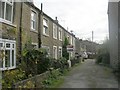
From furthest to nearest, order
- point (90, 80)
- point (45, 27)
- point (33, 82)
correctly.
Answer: point (45, 27) → point (90, 80) → point (33, 82)

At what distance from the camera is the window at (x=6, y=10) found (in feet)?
44.5

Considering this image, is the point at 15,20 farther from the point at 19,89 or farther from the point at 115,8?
the point at 115,8

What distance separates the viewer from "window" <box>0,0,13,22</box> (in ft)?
44.5

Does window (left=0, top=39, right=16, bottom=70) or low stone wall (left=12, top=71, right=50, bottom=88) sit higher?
window (left=0, top=39, right=16, bottom=70)

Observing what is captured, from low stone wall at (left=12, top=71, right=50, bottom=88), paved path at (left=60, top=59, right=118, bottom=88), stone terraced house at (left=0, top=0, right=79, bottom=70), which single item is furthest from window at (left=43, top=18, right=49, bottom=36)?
low stone wall at (left=12, top=71, right=50, bottom=88)

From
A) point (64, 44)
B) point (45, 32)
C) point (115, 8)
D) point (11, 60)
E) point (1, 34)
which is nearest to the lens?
point (1, 34)

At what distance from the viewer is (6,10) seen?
1425 cm

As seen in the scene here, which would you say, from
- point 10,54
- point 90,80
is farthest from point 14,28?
point 90,80

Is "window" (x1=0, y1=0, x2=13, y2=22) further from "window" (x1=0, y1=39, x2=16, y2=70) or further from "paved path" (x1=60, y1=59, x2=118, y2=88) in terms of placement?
"paved path" (x1=60, y1=59, x2=118, y2=88)

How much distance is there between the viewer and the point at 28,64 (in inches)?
625

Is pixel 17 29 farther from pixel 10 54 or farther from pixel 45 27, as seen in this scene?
pixel 45 27

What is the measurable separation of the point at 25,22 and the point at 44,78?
4388 mm

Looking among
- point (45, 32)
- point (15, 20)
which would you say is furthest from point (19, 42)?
point (45, 32)

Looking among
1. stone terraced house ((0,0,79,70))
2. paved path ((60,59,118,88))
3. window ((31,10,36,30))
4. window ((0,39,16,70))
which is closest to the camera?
stone terraced house ((0,0,79,70))
